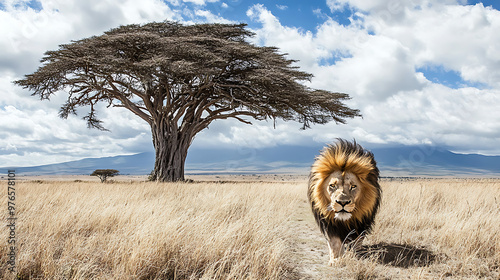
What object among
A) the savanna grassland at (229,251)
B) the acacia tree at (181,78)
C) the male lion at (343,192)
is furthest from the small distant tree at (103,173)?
the male lion at (343,192)

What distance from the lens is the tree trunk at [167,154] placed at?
18250mm

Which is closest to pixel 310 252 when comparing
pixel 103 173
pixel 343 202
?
pixel 343 202

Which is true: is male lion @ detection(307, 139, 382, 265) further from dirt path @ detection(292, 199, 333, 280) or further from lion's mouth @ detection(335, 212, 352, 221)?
dirt path @ detection(292, 199, 333, 280)

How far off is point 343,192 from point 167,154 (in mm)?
15884

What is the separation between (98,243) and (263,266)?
7.06 feet

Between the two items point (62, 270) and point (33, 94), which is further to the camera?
point (33, 94)

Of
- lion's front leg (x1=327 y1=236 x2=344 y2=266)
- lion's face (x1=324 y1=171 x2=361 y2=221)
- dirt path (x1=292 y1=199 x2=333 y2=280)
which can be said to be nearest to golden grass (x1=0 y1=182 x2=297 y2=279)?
dirt path (x1=292 y1=199 x2=333 y2=280)

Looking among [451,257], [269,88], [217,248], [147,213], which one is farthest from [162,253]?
[269,88]

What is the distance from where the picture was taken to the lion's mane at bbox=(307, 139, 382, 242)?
3.60 metres

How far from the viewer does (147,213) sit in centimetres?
582

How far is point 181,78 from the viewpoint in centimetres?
1670

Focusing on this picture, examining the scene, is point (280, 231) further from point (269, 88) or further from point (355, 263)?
point (269, 88)

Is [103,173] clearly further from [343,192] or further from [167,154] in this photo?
[343,192]

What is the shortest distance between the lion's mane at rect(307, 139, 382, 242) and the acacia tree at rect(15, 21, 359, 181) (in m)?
10.6
